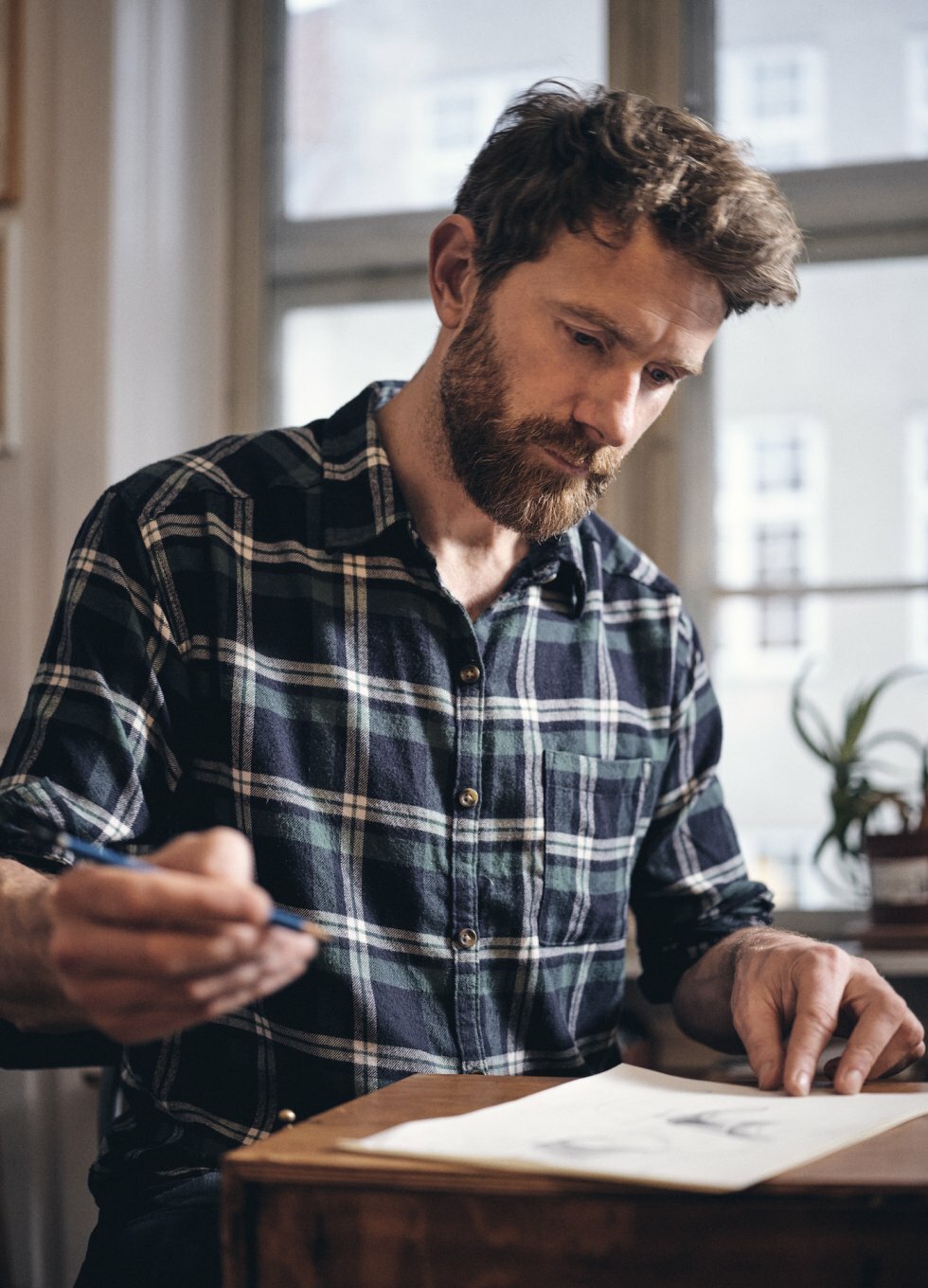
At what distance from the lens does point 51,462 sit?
206 centimetres

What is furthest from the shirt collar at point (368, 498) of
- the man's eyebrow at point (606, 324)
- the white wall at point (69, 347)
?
the white wall at point (69, 347)

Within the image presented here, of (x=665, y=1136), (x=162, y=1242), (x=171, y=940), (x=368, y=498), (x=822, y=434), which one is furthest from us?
(x=822, y=434)

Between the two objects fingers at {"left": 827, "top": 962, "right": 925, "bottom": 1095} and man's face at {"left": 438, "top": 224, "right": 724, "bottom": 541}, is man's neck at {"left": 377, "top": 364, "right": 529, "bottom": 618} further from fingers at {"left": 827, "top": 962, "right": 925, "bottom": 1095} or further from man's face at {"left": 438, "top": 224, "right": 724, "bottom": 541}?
Answer: fingers at {"left": 827, "top": 962, "right": 925, "bottom": 1095}

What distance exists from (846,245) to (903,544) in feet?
1.66

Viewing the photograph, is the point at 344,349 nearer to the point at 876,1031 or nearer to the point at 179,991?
the point at 876,1031

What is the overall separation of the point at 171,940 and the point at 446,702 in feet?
1.96

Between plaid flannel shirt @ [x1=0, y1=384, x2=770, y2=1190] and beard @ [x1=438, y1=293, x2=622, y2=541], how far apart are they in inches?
3.1

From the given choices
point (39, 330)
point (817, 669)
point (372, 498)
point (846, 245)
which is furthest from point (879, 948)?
point (39, 330)

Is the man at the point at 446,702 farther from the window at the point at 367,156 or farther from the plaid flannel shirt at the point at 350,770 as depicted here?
the window at the point at 367,156

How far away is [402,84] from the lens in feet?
7.76

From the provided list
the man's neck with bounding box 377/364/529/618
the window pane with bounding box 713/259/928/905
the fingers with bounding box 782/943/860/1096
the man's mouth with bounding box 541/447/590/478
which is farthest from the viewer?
the window pane with bounding box 713/259/928/905

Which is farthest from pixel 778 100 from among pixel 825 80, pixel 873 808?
pixel 873 808

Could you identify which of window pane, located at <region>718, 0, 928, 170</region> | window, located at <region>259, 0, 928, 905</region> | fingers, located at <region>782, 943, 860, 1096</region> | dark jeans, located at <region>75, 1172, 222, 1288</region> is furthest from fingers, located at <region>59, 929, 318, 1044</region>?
window pane, located at <region>718, 0, 928, 170</region>

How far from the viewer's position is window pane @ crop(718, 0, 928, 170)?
218cm
